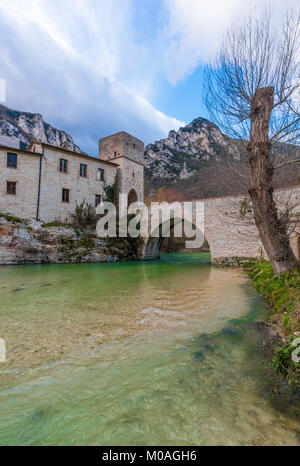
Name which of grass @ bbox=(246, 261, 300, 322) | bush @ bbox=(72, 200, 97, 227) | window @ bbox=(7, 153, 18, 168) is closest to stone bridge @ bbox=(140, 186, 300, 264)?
grass @ bbox=(246, 261, 300, 322)

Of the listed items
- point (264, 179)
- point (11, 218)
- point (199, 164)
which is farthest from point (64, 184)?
point (199, 164)

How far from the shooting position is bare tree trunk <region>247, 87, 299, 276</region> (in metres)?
4.65

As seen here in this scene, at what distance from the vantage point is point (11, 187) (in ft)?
51.9

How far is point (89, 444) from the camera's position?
4.42 ft

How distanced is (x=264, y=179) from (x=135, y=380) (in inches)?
176

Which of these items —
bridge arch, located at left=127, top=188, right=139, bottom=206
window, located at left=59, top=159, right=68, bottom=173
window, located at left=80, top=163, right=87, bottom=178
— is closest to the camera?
window, located at left=59, top=159, right=68, bottom=173

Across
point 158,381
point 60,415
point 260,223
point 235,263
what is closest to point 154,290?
point 260,223

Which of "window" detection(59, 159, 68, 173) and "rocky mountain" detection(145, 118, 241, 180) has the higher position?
"rocky mountain" detection(145, 118, 241, 180)

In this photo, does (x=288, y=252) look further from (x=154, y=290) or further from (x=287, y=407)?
(x=287, y=407)

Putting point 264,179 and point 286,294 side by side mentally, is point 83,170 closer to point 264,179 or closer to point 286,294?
point 264,179
